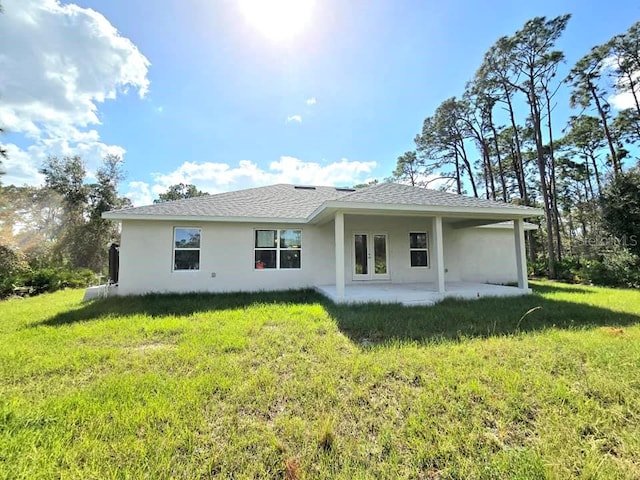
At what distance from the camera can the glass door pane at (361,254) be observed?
10.5 m

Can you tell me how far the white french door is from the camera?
34.5 ft

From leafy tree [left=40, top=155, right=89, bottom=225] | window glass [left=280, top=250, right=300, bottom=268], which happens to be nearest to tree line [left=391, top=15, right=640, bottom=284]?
window glass [left=280, top=250, right=300, bottom=268]

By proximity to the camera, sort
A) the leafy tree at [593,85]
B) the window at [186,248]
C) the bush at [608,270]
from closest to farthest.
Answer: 1. the window at [186,248]
2. the bush at [608,270]
3. the leafy tree at [593,85]

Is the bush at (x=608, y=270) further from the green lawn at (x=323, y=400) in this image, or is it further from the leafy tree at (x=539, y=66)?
the green lawn at (x=323, y=400)

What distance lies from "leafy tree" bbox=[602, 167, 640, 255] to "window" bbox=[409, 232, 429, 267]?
8779mm

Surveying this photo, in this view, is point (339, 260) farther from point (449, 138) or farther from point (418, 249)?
point (449, 138)

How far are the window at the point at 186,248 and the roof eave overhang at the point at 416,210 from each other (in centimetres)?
416

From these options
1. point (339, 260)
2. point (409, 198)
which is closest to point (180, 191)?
point (339, 260)

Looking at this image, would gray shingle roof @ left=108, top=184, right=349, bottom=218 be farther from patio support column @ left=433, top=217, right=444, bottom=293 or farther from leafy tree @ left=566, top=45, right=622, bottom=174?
leafy tree @ left=566, top=45, right=622, bottom=174

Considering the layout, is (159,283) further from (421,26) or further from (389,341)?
(421,26)

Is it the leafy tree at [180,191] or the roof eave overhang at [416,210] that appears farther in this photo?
the leafy tree at [180,191]

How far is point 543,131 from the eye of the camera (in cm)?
1834

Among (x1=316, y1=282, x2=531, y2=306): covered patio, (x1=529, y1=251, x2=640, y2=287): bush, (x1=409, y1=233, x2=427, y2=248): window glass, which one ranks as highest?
(x1=409, y1=233, x2=427, y2=248): window glass

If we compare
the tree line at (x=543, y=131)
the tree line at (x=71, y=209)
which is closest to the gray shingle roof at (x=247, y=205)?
the tree line at (x=543, y=131)
